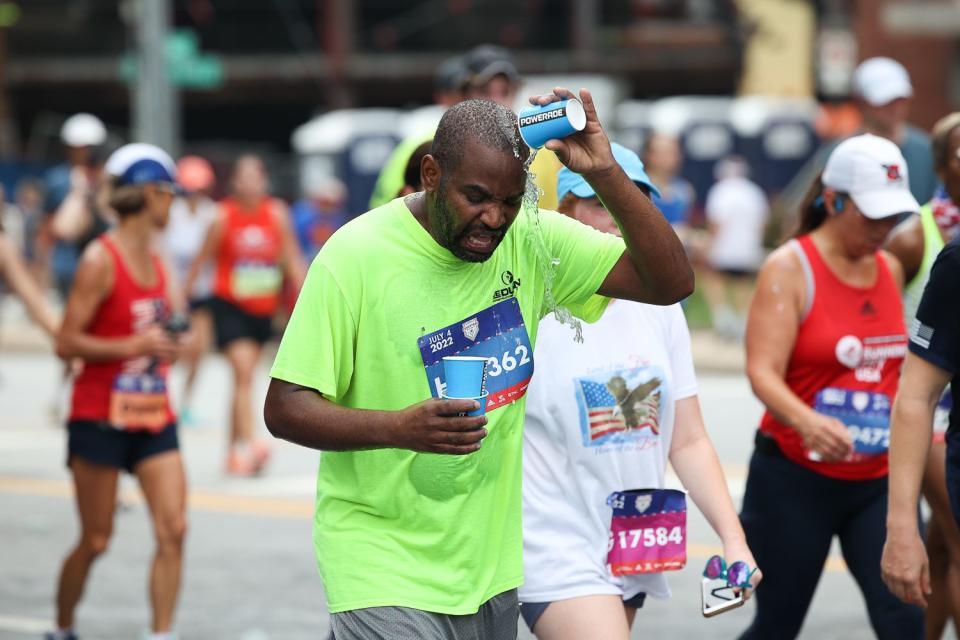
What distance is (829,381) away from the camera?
530 centimetres

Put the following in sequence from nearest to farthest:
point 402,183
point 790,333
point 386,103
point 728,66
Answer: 1. point 790,333
2. point 402,183
3. point 728,66
4. point 386,103

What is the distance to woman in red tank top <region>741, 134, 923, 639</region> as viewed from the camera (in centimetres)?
521

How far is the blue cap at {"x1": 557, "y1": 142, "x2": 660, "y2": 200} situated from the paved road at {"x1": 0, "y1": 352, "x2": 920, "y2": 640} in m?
2.81

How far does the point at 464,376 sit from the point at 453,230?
0.39 meters

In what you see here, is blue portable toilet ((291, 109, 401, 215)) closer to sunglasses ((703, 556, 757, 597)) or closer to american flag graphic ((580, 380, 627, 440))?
american flag graphic ((580, 380, 627, 440))

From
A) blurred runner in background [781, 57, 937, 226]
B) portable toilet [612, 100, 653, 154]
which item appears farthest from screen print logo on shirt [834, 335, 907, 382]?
portable toilet [612, 100, 653, 154]

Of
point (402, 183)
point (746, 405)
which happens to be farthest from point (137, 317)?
point (746, 405)

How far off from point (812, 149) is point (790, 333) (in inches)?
949

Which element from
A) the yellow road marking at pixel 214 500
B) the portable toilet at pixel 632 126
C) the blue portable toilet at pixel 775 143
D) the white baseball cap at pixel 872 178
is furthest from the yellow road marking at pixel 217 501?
the blue portable toilet at pixel 775 143

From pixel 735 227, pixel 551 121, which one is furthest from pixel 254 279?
pixel 735 227

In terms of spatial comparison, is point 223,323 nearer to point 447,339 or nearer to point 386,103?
point 447,339

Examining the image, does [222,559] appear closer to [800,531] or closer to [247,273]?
[247,273]

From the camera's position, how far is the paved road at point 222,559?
24.0 feet

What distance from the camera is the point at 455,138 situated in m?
3.60
